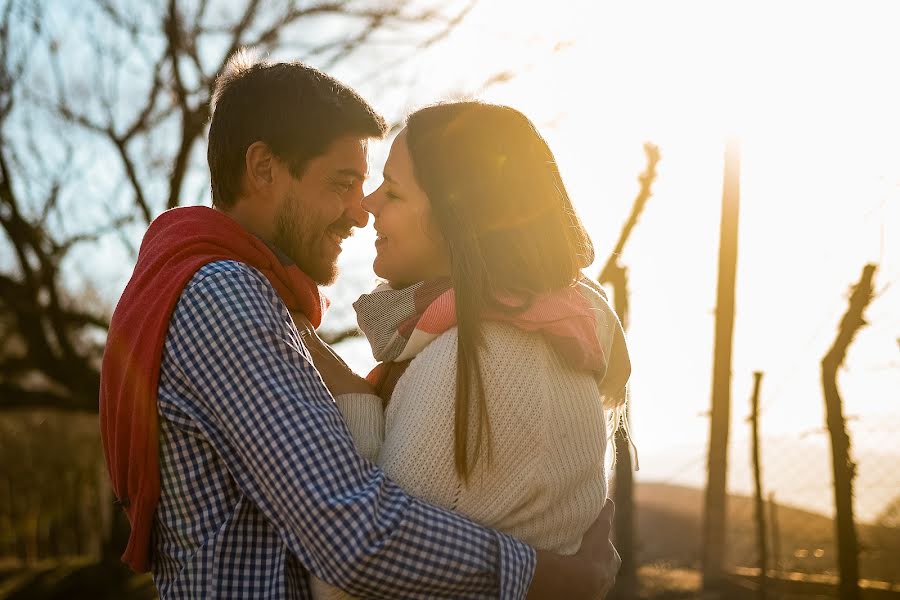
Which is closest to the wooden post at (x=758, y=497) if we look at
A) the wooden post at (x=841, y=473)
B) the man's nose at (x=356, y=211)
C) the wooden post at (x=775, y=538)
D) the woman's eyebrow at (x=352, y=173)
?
the wooden post at (x=775, y=538)

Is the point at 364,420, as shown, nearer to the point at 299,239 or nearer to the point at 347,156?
the point at 299,239

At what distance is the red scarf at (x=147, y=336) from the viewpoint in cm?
165

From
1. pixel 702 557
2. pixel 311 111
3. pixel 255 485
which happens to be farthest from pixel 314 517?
pixel 702 557

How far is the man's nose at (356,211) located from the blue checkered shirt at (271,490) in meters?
0.85

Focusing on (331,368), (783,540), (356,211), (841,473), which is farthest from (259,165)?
(783,540)

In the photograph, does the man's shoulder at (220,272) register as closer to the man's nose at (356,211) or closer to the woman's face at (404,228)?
the woman's face at (404,228)

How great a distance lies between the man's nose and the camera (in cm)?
251

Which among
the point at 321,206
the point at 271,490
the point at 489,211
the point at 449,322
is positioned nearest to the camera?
the point at 271,490

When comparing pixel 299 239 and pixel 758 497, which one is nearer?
pixel 299 239

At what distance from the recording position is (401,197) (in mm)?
1996

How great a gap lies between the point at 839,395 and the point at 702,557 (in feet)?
5.33

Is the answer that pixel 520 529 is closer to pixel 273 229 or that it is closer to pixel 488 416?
pixel 488 416

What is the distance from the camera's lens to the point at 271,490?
1.51m

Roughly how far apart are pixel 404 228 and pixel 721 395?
3955 mm
